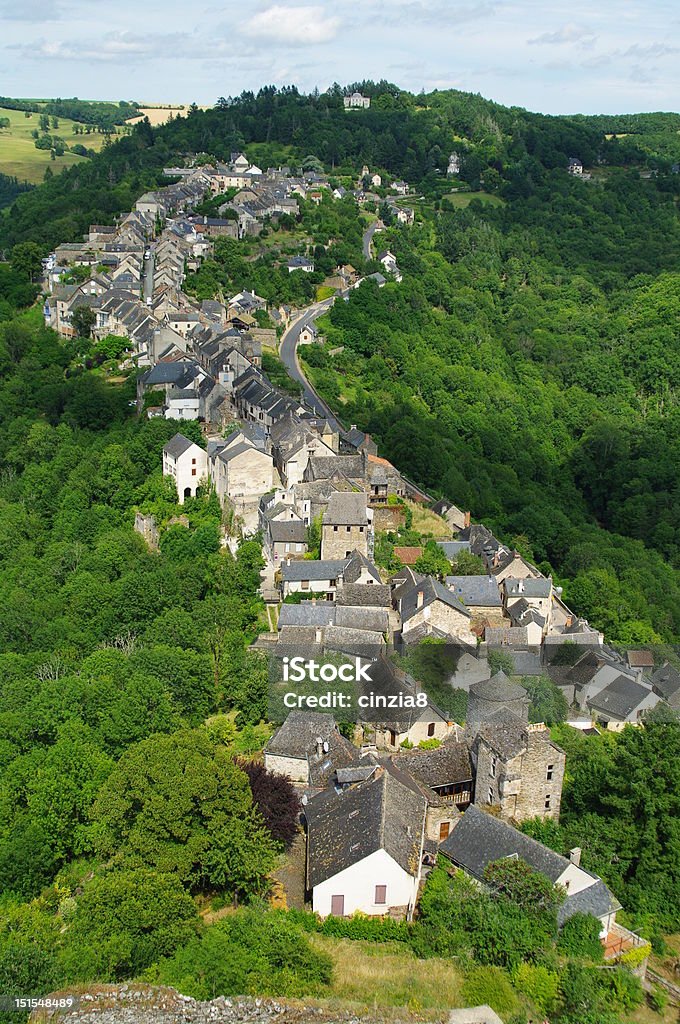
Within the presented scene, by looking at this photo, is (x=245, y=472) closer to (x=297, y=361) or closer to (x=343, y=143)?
(x=297, y=361)

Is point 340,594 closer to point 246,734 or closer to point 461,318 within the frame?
point 246,734

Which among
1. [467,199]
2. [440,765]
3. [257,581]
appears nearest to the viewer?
[440,765]

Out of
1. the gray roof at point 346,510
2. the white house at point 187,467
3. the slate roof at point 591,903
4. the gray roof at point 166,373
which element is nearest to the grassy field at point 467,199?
the gray roof at point 166,373

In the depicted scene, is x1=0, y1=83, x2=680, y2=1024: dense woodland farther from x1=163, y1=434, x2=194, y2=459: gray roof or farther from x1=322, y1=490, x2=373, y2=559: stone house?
x1=322, y1=490, x2=373, y2=559: stone house

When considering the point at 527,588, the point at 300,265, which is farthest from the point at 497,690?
the point at 300,265

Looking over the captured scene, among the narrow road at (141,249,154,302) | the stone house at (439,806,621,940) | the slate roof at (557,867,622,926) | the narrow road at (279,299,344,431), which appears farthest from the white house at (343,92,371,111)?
the slate roof at (557,867,622,926)

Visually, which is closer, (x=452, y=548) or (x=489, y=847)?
(x=489, y=847)
